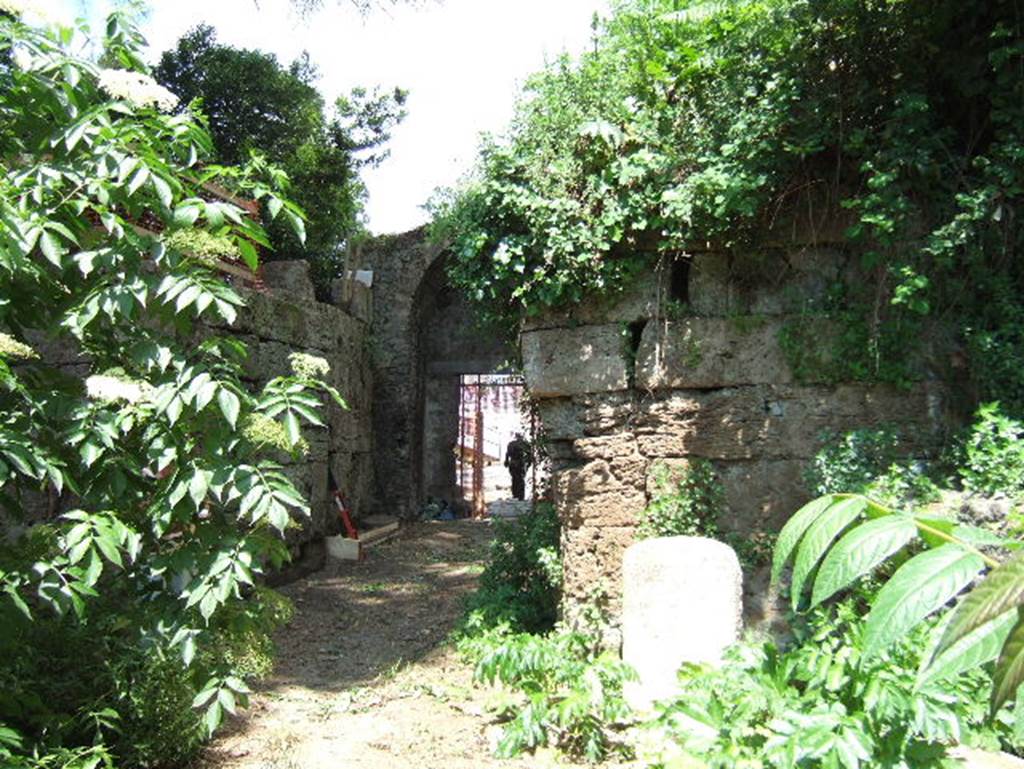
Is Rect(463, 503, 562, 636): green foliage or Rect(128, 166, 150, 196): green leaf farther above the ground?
Rect(128, 166, 150, 196): green leaf

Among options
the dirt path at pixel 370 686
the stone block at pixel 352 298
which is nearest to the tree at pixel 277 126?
the stone block at pixel 352 298

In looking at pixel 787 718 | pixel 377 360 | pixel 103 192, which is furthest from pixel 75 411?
pixel 377 360

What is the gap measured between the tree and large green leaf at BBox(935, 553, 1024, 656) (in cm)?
1131

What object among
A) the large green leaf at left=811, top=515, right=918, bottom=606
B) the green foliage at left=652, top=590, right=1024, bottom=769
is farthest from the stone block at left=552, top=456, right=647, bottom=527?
the large green leaf at left=811, top=515, right=918, bottom=606

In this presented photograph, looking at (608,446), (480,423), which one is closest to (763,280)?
(608,446)

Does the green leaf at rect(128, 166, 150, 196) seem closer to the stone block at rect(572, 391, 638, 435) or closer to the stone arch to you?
the stone block at rect(572, 391, 638, 435)

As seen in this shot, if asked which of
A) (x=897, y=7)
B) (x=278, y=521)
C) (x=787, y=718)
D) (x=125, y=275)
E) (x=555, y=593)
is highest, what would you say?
(x=897, y=7)

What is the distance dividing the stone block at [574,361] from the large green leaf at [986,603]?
456 cm

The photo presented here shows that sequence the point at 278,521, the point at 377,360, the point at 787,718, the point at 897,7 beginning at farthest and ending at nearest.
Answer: the point at 377,360 < the point at 897,7 < the point at 278,521 < the point at 787,718

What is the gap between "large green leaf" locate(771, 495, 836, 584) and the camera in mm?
1212

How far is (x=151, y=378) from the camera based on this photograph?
3150mm

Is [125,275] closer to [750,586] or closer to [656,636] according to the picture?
[656,636]

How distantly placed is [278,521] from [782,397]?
3353 millimetres

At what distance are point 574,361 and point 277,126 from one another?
8405 millimetres
